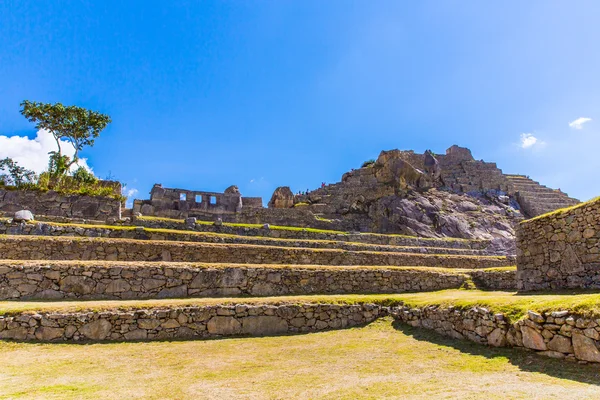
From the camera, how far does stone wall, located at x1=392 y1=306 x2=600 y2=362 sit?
18.2 feet

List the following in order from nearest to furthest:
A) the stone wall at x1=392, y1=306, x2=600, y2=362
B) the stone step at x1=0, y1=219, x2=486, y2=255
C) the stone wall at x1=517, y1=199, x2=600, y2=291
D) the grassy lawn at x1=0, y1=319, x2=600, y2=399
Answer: the grassy lawn at x1=0, y1=319, x2=600, y2=399
the stone wall at x1=392, y1=306, x2=600, y2=362
the stone wall at x1=517, y1=199, x2=600, y2=291
the stone step at x1=0, y1=219, x2=486, y2=255

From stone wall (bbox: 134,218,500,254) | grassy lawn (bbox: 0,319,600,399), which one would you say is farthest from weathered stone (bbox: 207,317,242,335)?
stone wall (bbox: 134,218,500,254)

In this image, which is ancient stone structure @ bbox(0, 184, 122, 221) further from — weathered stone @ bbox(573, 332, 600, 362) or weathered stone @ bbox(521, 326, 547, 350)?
weathered stone @ bbox(573, 332, 600, 362)

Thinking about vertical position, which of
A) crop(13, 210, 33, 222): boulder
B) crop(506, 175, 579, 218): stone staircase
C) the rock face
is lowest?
crop(13, 210, 33, 222): boulder

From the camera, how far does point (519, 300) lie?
24.6 feet

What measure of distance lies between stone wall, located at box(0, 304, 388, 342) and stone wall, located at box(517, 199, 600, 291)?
188 inches

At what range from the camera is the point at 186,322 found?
889cm

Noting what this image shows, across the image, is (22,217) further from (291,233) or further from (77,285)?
(291,233)

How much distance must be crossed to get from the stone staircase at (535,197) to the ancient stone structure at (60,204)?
127ft

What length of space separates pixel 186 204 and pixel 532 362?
24594mm

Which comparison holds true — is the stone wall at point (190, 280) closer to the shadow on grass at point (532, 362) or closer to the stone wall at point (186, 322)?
the stone wall at point (186, 322)

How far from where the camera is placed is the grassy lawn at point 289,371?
5.07 metres

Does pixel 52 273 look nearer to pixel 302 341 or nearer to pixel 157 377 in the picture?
pixel 157 377

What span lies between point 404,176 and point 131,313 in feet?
98.9
